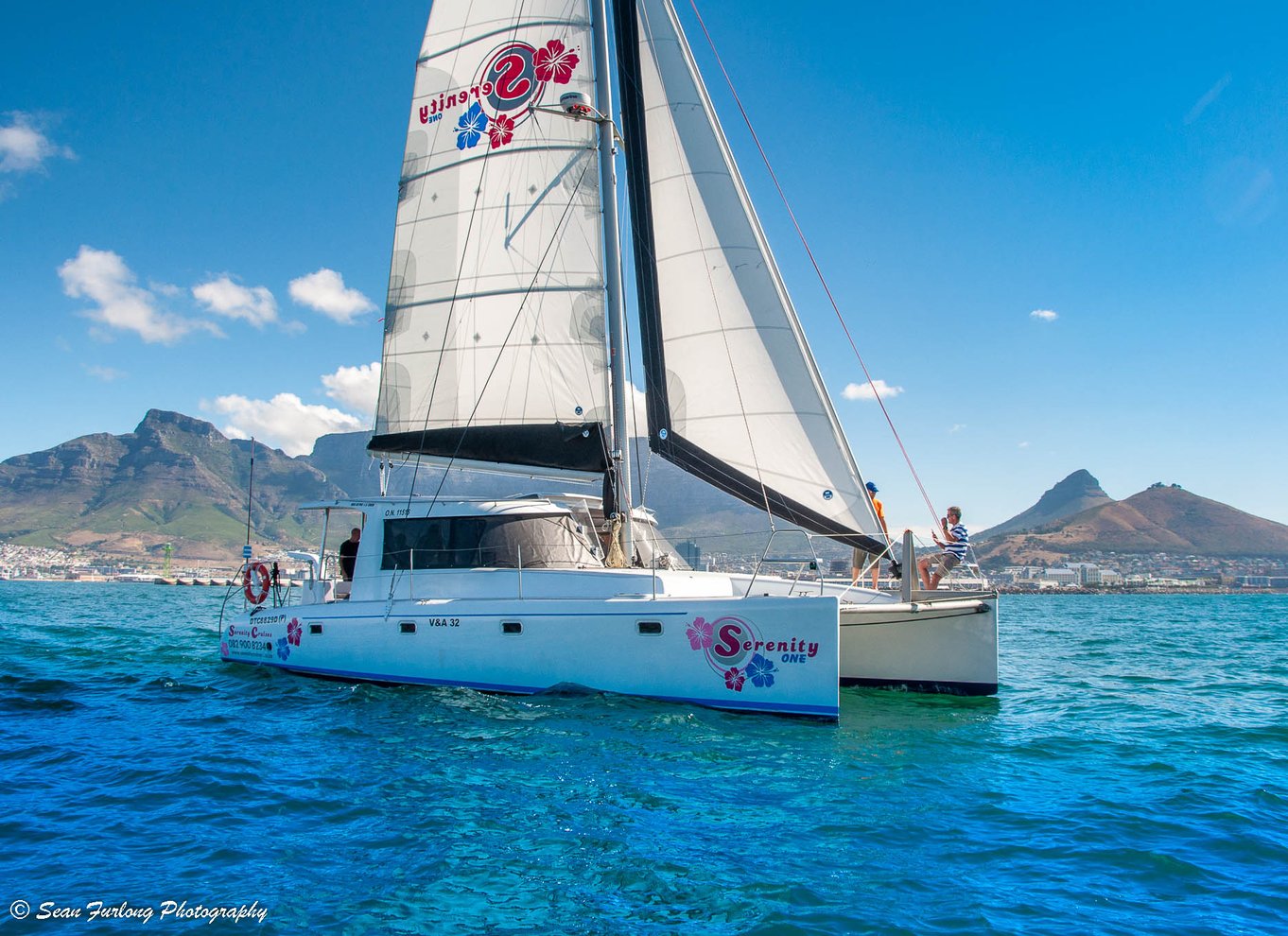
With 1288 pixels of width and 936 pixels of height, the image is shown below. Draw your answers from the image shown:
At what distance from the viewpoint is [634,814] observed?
19.1ft

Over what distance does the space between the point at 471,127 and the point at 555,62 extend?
178 centimetres

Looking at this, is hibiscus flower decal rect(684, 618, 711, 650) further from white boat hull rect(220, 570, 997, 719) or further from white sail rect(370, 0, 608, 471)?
white sail rect(370, 0, 608, 471)

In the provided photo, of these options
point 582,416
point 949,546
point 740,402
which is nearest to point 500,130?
point 582,416

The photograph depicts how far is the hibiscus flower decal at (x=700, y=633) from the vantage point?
9.07 m

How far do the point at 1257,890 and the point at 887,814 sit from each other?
221cm

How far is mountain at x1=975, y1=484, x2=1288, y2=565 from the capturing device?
4584 inches

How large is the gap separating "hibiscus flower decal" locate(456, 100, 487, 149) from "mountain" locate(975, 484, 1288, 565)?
115m

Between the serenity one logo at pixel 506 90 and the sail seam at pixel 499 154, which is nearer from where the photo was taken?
the sail seam at pixel 499 154

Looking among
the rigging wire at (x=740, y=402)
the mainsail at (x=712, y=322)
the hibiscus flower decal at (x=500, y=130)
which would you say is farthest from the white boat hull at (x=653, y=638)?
Answer: the hibiscus flower decal at (x=500, y=130)

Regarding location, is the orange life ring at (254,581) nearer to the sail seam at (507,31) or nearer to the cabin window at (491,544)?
the cabin window at (491,544)

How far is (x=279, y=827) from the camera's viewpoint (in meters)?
5.59

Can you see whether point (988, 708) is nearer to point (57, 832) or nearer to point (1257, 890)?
point (1257, 890)

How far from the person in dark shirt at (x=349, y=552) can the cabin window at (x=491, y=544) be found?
1.59m

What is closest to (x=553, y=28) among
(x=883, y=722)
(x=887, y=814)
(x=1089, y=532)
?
(x=883, y=722)
